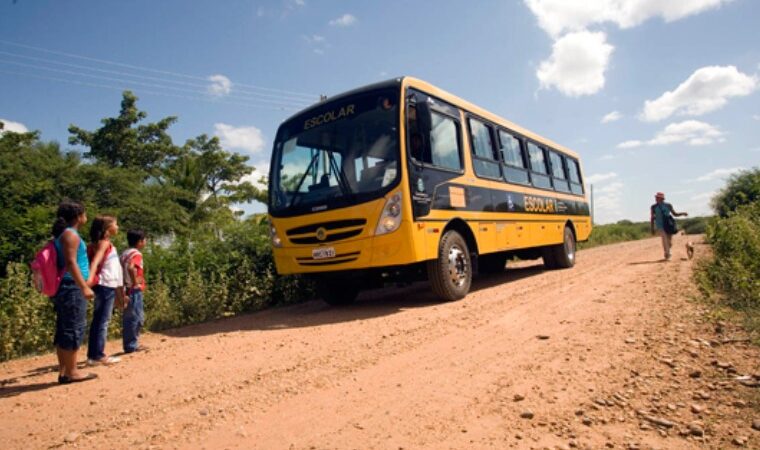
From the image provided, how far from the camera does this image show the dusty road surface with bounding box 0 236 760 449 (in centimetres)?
230

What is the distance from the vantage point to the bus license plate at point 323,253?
19.7 ft

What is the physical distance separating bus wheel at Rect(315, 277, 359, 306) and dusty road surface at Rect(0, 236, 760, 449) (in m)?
1.94

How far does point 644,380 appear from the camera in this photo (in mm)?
2838

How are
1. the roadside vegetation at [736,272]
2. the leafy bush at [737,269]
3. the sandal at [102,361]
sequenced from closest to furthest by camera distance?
the sandal at [102,361] → the roadside vegetation at [736,272] → the leafy bush at [737,269]

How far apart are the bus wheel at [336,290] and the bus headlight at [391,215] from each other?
1.82m

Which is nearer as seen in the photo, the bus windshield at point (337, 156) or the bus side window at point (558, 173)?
the bus windshield at point (337, 156)

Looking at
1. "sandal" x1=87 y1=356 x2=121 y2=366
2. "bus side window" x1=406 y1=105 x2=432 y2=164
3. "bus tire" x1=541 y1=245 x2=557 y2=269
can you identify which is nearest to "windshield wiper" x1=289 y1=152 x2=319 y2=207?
"bus side window" x1=406 y1=105 x2=432 y2=164

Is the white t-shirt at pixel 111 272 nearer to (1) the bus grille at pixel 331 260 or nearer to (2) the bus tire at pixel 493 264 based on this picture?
(1) the bus grille at pixel 331 260

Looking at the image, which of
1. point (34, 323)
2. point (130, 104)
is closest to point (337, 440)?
point (34, 323)

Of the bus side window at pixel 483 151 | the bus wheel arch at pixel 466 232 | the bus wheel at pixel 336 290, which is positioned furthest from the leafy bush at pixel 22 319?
the bus side window at pixel 483 151

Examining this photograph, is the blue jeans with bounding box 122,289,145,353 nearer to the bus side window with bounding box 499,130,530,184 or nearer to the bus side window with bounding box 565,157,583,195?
the bus side window with bounding box 499,130,530,184

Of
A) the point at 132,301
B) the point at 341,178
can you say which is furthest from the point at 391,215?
the point at 132,301

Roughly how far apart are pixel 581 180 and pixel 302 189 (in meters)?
10.7

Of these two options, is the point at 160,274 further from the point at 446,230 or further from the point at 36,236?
the point at 446,230
